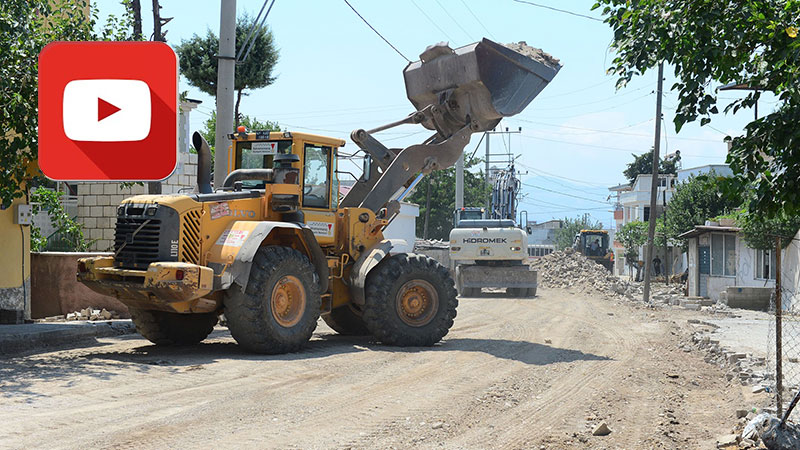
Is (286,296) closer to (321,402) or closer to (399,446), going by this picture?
(321,402)

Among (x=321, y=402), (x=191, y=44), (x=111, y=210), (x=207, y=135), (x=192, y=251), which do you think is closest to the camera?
(x=321, y=402)

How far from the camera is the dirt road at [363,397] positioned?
23.8 ft

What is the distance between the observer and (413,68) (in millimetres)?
14594

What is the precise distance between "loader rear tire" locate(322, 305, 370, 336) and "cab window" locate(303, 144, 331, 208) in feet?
7.35

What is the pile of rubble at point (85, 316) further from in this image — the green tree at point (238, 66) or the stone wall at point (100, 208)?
the green tree at point (238, 66)

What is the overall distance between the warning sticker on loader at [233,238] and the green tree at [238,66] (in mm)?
20630

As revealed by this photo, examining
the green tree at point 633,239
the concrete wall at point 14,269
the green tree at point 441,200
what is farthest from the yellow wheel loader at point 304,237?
the green tree at point 441,200

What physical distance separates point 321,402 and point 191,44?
26.3 metres

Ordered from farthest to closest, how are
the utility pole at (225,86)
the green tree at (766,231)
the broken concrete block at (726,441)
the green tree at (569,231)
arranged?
the green tree at (569,231) → the green tree at (766,231) → the utility pole at (225,86) → the broken concrete block at (726,441)

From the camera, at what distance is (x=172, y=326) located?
41.4 ft

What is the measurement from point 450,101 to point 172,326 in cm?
569

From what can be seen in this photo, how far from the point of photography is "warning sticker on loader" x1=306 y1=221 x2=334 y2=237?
1289 centimetres

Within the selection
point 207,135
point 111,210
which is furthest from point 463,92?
point 207,135

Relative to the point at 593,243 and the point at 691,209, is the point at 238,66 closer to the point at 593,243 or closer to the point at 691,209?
the point at 691,209
